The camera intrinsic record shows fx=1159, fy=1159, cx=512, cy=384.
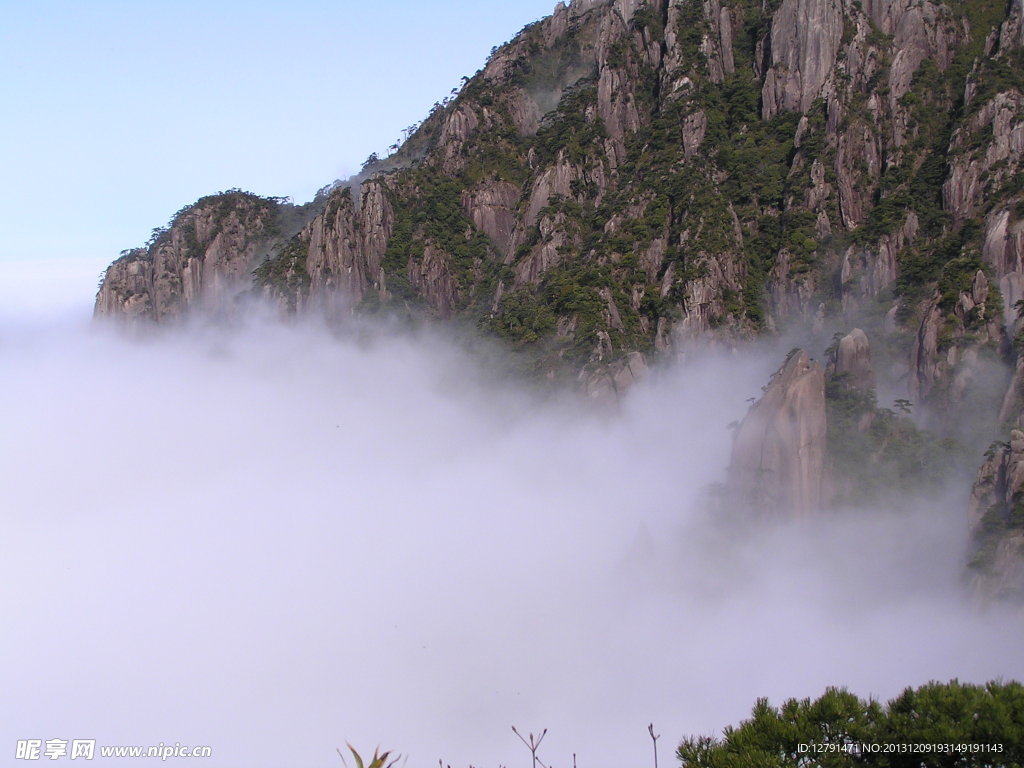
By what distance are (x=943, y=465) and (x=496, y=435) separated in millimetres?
55187

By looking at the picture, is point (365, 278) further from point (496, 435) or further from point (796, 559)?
point (796, 559)

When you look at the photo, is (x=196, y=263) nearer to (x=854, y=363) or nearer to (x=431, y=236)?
(x=431, y=236)

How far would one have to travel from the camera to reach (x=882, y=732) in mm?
30359

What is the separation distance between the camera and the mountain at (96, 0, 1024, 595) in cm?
9462

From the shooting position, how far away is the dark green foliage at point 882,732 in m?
28.8

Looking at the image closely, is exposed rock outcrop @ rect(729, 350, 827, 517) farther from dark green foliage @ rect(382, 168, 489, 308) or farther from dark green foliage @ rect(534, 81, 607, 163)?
dark green foliage @ rect(382, 168, 489, 308)

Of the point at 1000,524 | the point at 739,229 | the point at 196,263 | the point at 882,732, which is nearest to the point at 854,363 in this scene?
the point at 1000,524

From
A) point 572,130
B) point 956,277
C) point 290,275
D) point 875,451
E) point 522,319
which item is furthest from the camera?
point 290,275

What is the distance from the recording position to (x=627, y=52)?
14250 cm

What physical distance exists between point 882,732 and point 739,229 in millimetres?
100924

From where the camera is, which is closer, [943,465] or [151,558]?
[943,465]

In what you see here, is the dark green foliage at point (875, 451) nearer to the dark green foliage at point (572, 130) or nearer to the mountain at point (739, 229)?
the mountain at point (739, 229)

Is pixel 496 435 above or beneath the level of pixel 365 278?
beneath

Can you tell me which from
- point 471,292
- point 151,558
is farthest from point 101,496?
point 471,292
